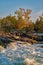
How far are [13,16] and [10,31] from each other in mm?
22761

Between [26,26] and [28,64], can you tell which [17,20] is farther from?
[28,64]

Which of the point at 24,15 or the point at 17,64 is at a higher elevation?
the point at 24,15

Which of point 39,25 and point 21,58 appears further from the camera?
point 39,25

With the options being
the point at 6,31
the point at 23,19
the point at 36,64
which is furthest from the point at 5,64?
the point at 23,19

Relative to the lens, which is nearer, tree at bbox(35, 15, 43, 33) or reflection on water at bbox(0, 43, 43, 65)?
reflection on water at bbox(0, 43, 43, 65)

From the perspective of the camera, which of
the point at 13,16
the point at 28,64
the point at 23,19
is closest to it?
the point at 28,64

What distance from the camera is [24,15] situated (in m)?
62.2

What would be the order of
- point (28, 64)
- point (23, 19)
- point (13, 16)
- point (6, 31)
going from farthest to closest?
point (13, 16), point (23, 19), point (6, 31), point (28, 64)

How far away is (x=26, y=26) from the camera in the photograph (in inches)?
2462

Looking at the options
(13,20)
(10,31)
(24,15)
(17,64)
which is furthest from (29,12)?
(17,64)

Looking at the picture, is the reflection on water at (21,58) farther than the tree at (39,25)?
No

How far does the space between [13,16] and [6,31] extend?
23.2 m

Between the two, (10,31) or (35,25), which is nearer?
(10,31)

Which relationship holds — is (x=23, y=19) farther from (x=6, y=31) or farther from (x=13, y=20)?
(x=6, y=31)
